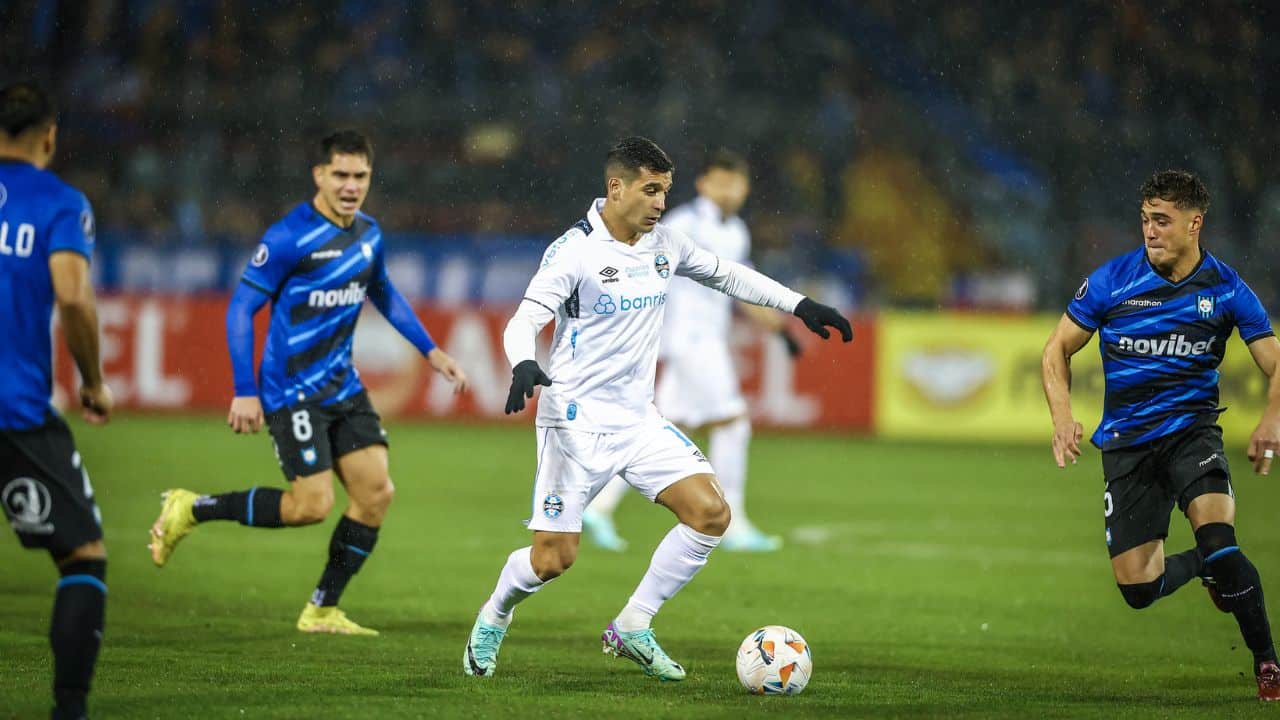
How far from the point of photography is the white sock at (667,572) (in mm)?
6477

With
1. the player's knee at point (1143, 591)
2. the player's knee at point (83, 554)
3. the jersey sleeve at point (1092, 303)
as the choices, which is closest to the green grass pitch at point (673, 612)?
the player's knee at point (1143, 591)

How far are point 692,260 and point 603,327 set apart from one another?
0.56 meters

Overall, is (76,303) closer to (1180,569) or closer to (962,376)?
(1180,569)

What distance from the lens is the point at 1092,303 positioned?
21.7ft

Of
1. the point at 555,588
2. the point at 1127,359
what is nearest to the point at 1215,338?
the point at 1127,359

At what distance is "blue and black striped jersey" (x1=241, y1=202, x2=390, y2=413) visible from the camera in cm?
741

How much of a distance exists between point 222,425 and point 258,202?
176 inches

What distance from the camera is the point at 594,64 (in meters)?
24.1

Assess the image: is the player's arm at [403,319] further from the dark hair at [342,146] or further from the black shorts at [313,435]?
the dark hair at [342,146]

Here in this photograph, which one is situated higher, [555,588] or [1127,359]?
[1127,359]

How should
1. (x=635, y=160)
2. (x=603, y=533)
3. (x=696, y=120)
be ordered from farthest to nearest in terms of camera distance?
(x=696, y=120)
(x=603, y=533)
(x=635, y=160)

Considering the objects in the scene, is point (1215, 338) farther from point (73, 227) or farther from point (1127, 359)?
point (73, 227)

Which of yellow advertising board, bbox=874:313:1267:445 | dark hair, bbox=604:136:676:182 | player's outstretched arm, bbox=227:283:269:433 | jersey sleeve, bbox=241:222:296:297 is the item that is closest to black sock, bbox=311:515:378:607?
player's outstretched arm, bbox=227:283:269:433

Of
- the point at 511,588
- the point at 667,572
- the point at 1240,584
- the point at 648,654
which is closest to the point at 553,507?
the point at 511,588
